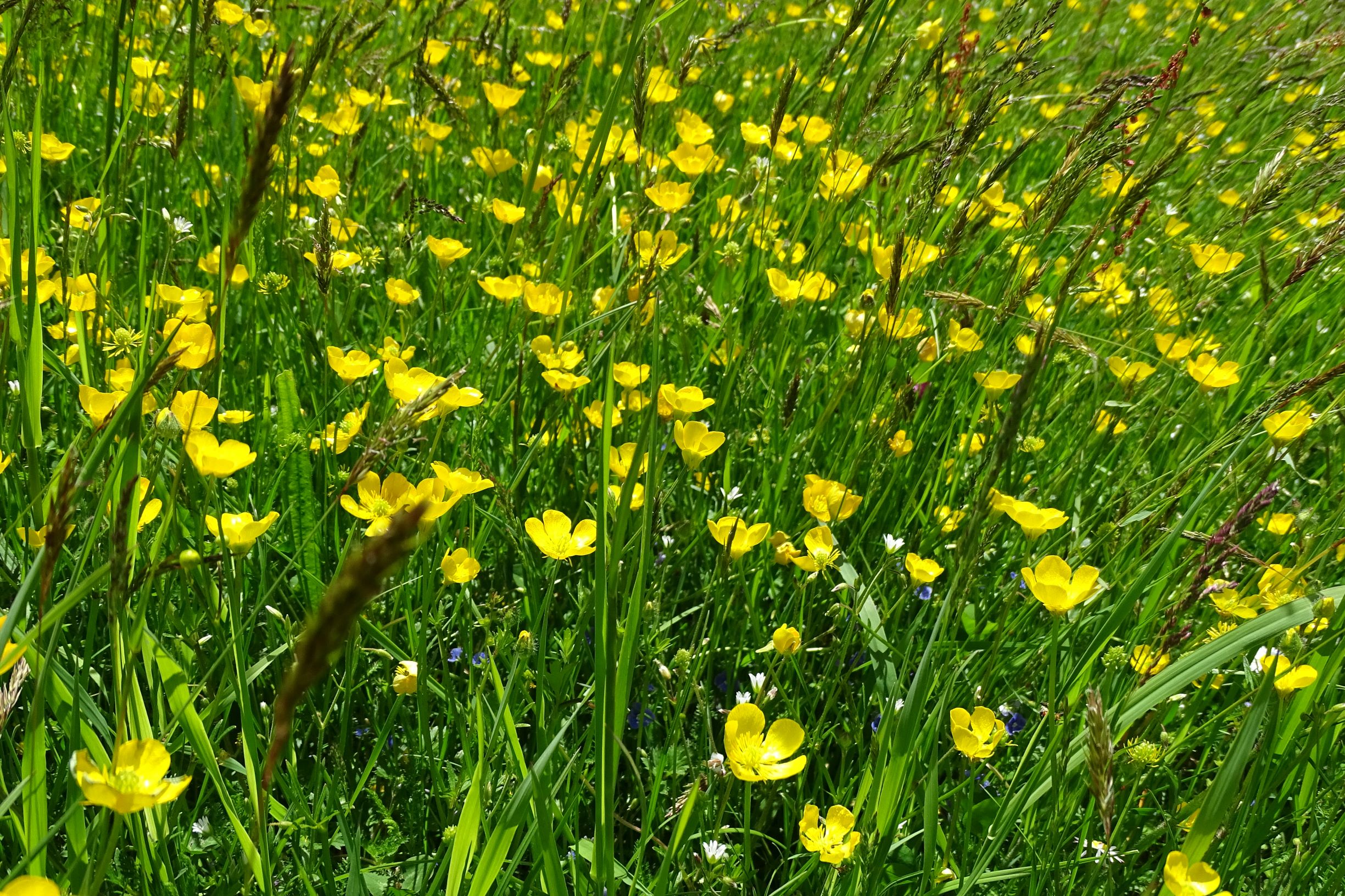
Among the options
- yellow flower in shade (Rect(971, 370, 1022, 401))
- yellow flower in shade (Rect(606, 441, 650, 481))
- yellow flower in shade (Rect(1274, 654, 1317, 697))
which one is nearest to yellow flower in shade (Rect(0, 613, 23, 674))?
yellow flower in shade (Rect(606, 441, 650, 481))

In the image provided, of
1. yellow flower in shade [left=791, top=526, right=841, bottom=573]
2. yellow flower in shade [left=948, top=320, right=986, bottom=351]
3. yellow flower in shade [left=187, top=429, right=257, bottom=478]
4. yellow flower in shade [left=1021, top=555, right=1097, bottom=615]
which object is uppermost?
yellow flower in shade [left=187, top=429, right=257, bottom=478]

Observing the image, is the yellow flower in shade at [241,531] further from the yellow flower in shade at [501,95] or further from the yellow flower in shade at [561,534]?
the yellow flower in shade at [501,95]

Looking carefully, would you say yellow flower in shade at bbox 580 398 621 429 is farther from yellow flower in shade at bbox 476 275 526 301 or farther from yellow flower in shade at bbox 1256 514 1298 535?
yellow flower in shade at bbox 1256 514 1298 535

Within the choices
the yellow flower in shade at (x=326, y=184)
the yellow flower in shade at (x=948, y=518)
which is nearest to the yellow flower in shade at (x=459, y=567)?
→ the yellow flower in shade at (x=948, y=518)

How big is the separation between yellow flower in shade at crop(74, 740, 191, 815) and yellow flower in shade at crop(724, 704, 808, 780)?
63cm

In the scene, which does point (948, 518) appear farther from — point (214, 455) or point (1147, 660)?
point (214, 455)

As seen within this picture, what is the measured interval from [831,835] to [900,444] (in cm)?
94

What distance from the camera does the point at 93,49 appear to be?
322 centimetres

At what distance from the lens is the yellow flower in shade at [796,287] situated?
2.10 m

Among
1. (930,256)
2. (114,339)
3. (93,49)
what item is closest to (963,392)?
(930,256)

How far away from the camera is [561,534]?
63.0 inches

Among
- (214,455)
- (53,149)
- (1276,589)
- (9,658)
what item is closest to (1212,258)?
(1276,589)

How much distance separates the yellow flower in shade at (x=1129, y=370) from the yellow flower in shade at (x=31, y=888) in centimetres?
221

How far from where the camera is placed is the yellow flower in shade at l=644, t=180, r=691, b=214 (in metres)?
2.14
